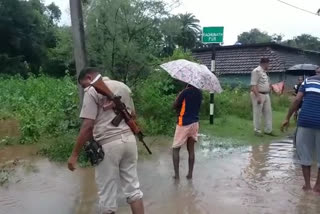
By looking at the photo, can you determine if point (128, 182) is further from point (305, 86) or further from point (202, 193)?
point (305, 86)

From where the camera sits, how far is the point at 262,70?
11.4 meters

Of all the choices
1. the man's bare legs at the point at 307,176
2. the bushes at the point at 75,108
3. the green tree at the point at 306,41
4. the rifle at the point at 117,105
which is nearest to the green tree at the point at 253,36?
the green tree at the point at 306,41

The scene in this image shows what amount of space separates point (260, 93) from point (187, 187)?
5.02 meters

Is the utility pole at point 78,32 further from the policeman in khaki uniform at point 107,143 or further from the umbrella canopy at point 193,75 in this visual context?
the policeman in khaki uniform at point 107,143

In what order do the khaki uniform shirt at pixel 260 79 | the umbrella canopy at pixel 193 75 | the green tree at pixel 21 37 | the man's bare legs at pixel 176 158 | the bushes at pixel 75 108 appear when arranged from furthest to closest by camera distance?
the green tree at pixel 21 37 < the khaki uniform shirt at pixel 260 79 < the bushes at pixel 75 108 < the man's bare legs at pixel 176 158 < the umbrella canopy at pixel 193 75

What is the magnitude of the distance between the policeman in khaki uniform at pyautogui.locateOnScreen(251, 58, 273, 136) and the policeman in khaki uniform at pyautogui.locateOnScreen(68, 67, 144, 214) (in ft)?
22.6

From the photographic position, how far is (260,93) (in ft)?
37.8

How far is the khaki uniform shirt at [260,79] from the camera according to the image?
11.3 meters

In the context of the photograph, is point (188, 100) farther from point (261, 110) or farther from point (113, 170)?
point (261, 110)

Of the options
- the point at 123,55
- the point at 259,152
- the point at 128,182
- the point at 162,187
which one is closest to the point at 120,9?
the point at 123,55

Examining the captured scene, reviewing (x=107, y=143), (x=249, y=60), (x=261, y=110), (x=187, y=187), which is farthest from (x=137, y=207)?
(x=249, y=60)

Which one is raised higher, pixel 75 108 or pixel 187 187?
pixel 75 108

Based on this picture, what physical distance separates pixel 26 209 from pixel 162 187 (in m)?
2.00

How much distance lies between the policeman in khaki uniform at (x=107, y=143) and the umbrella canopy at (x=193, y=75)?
2.43 meters
